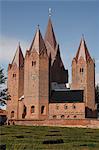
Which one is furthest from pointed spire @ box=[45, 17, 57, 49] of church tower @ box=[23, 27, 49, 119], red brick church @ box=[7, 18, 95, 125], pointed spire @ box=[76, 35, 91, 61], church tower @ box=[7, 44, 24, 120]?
church tower @ box=[23, 27, 49, 119]

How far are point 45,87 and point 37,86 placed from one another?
6.66 ft

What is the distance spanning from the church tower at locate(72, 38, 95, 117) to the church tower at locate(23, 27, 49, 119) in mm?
9876

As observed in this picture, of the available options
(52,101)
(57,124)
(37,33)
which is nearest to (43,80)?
(52,101)

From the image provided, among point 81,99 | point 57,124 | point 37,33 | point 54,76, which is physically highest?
point 37,33

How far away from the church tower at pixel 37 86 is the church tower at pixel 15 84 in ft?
18.2

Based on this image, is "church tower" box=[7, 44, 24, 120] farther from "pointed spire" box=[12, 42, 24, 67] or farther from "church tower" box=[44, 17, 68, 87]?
"church tower" box=[44, 17, 68, 87]

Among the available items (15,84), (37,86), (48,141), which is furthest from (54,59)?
(48,141)

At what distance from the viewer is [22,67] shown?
3629 inches

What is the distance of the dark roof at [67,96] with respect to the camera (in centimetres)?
8462

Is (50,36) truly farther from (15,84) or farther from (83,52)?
(15,84)

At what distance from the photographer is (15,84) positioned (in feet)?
297

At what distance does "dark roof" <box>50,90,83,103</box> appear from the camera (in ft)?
278

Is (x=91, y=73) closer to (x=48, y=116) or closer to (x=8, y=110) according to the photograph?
(x=48, y=116)

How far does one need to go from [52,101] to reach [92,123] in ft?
76.3
